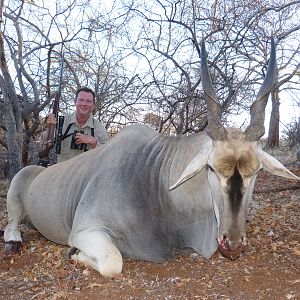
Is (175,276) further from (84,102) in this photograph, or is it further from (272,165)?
(84,102)

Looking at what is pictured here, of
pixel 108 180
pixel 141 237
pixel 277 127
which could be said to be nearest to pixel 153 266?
pixel 141 237

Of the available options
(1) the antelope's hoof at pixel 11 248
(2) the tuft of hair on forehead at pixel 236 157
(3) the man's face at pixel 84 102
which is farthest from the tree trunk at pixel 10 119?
(2) the tuft of hair on forehead at pixel 236 157

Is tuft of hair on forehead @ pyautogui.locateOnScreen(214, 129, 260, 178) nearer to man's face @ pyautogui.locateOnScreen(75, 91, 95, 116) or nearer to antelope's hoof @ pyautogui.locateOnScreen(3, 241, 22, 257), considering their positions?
antelope's hoof @ pyautogui.locateOnScreen(3, 241, 22, 257)

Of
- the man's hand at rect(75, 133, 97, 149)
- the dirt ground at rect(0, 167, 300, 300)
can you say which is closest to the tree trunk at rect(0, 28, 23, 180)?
the man's hand at rect(75, 133, 97, 149)

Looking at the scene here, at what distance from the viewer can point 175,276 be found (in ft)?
11.4

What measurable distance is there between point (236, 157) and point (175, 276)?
0.94 metres

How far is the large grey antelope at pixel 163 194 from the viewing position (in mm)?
3203

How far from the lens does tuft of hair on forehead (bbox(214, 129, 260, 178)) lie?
318cm

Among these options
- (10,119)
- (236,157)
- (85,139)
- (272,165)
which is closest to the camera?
(236,157)

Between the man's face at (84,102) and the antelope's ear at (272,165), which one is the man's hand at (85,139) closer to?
the man's face at (84,102)

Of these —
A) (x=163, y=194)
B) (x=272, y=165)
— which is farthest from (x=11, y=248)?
(x=272, y=165)

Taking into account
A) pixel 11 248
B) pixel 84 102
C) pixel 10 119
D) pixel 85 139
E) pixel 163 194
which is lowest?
pixel 11 248

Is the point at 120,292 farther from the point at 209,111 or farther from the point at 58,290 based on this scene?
the point at 209,111

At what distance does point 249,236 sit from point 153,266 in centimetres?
115
